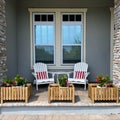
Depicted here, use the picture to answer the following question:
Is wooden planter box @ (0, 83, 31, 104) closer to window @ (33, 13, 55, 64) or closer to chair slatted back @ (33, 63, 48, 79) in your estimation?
chair slatted back @ (33, 63, 48, 79)

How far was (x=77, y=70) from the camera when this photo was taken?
7.46 meters

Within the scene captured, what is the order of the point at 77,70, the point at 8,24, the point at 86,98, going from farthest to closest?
the point at 77,70
the point at 8,24
the point at 86,98

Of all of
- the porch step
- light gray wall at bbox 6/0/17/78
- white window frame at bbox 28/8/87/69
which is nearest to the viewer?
the porch step

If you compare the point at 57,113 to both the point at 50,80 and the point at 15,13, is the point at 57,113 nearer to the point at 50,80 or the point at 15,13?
the point at 50,80

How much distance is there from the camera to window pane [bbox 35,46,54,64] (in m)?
7.83

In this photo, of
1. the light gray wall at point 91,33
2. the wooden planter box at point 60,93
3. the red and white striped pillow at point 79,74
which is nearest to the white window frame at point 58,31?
the light gray wall at point 91,33

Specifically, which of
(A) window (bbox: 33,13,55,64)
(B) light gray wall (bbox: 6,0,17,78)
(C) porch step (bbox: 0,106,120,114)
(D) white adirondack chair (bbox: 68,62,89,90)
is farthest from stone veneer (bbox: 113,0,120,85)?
(B) light gray wall (bbox: 6,0,17,78)

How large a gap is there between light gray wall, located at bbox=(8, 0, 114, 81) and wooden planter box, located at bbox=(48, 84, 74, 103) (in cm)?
295

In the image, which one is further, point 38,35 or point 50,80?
point 38,35

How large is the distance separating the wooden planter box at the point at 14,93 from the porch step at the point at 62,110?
0.21 meters

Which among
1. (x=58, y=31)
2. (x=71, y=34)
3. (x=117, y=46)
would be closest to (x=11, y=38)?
(x=58, y=31)

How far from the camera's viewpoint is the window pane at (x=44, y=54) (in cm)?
783

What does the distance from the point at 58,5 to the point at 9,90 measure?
12.4 ft

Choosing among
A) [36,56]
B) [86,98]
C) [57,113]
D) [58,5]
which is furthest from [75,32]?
[57,113]
